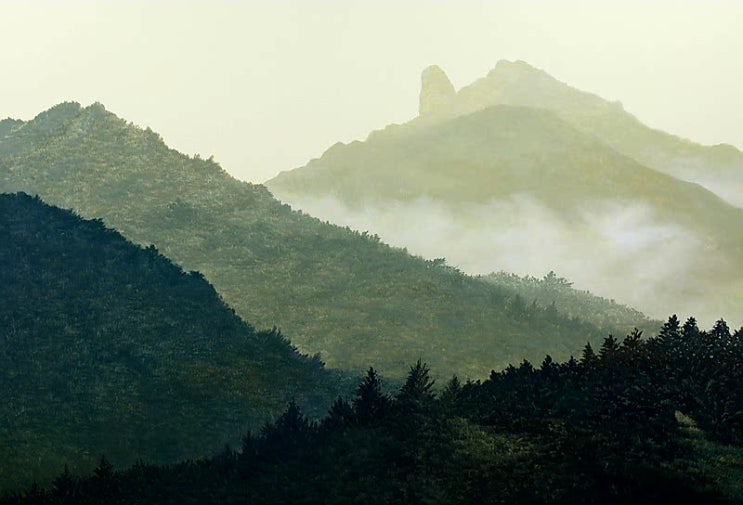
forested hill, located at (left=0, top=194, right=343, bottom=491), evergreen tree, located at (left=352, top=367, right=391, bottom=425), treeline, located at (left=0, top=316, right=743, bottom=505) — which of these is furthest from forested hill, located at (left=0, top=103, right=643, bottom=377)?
treeline, located at (left=0, top=316, right=743, bottom=505)

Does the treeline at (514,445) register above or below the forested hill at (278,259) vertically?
below

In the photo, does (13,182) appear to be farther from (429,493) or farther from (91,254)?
(429,493)

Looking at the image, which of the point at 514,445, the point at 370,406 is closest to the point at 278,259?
the point at 370,406

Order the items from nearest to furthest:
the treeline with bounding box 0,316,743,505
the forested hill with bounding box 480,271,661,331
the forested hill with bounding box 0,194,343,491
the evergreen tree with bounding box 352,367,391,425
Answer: the treeline with bounding box 0,316,743,505 < the evergreen tree with bounding box 352,367,391,425 < the forested hill with bounding box 0,194,343,491 < the forested hill with bounding box 480,271,661,331

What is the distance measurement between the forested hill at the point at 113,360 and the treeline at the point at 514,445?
71.2ft

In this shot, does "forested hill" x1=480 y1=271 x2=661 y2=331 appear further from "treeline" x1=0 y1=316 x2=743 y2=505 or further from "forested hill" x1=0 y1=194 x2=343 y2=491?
"treeline" x1=0 y1=316 x2=743 y2=505

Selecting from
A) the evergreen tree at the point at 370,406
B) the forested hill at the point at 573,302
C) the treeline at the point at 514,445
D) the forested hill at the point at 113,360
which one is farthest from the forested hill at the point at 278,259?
the treeline at the point at 514,445

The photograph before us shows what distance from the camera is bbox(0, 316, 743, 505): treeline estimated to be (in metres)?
44.8

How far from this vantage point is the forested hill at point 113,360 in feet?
262

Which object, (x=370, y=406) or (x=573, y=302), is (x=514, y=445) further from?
(x=573, y=302)

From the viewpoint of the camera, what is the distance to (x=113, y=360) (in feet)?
308

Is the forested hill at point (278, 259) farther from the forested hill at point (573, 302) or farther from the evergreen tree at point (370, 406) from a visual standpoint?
the evergreen tree at point (370, 406)

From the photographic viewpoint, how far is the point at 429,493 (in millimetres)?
46375

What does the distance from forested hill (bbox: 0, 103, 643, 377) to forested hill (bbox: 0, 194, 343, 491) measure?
2056cm
